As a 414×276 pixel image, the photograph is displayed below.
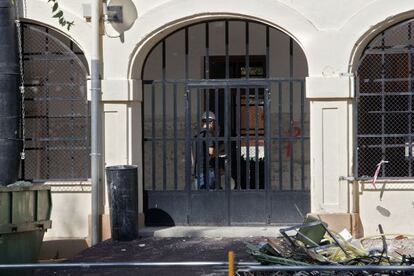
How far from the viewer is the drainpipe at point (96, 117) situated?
1309 centimetres

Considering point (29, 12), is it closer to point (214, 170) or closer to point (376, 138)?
point (214, 170)

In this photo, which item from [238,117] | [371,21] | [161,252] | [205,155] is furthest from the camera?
[205,155]

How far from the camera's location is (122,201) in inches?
498

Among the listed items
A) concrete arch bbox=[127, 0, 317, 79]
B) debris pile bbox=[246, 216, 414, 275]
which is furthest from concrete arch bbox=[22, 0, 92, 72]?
debris pile bbox=[246, 216, 414, 275]

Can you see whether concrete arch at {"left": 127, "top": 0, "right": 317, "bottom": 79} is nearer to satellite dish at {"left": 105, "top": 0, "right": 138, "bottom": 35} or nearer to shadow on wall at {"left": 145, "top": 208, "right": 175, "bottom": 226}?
satellite dish at {"left": 105, "top": 0, "right": 138, "bottom": 35}

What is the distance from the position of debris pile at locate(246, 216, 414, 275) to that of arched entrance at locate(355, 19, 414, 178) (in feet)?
8.22

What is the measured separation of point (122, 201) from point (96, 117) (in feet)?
4.65

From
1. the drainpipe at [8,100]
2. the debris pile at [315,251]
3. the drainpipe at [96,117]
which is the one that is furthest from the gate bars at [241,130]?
the debris pile at [315,251]

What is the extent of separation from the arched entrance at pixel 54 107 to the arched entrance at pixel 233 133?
3.53 feet

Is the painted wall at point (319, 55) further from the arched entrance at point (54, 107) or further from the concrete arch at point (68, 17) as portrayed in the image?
the arched entrance at point (54, 107)

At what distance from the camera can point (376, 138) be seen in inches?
517

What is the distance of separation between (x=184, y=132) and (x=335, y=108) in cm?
242

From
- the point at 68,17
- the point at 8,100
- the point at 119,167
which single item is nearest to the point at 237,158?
the point at 119,167

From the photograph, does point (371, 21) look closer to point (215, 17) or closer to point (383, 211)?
point (215, 17)
